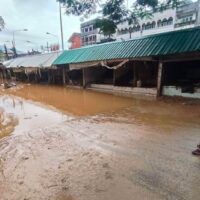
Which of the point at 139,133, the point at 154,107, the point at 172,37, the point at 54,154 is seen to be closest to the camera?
the point at 54,154

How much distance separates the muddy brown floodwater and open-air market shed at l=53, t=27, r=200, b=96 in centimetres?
299

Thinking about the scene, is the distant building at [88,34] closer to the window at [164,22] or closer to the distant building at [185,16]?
the window at [164,22]

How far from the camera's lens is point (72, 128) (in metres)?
7.56

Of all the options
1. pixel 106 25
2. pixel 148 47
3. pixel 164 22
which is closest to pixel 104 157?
pixel 106 25

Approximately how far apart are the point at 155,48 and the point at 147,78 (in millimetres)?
3986

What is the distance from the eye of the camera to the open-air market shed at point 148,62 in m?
10.6

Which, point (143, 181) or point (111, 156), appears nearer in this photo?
point (143, 181)

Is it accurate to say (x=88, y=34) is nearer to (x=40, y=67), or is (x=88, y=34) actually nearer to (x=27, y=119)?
(x=40, y=67)

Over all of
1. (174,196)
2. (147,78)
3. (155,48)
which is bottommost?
(174,196)

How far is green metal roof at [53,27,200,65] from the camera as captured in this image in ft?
33.6

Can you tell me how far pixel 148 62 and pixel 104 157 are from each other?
11.1m

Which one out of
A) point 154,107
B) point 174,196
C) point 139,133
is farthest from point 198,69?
point 174,196

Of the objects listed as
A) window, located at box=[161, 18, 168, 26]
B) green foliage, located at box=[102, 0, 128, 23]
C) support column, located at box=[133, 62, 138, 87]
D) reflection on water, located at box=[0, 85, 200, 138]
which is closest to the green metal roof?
support column, located at box=[133, 62, 138, 87]

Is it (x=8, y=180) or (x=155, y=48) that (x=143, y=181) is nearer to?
(x=8, y=180)
